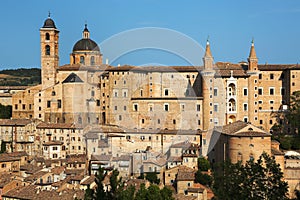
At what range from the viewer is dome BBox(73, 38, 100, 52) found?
59.8m

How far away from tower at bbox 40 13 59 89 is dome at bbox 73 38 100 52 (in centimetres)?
418

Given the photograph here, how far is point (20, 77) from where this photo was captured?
393ft

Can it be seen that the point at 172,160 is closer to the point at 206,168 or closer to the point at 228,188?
the point at 206,168

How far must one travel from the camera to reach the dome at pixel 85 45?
5978cm

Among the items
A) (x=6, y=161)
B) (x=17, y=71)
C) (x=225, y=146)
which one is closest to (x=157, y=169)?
(x=225, y=146)

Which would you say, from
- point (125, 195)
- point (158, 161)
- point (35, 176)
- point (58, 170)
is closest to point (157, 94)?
point (158, 161)

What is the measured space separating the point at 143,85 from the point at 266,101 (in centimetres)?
1207

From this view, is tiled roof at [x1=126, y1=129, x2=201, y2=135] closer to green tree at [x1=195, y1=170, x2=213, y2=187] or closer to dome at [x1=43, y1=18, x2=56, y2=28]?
green tree at [x1=195, y1=170, x2=213, y2=187]

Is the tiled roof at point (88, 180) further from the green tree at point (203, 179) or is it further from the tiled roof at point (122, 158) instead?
the green tree at point (203, 179)

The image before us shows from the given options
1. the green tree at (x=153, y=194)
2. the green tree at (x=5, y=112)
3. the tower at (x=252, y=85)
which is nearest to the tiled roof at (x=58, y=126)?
the green tree at (x=5, y=112)

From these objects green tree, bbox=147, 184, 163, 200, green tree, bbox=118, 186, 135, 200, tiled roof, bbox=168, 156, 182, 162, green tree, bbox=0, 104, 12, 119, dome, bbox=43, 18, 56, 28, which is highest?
dome, bbox=43, 18, 56, 28

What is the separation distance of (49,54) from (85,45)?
5.85 metres

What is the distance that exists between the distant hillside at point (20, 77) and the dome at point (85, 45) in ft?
155

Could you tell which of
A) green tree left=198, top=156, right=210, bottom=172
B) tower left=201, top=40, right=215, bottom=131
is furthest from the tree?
tower left=201, top=40, right=215, bottom=131
